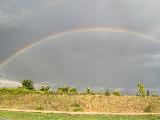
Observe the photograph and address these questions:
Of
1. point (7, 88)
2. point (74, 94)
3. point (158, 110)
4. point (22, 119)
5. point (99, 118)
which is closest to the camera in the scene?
point (22, 119)

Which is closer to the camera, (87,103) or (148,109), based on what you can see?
(148,109)

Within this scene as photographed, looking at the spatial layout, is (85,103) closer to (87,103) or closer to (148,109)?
(87,103)

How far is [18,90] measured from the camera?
6209 centimetres

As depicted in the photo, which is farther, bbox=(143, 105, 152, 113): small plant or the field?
the field

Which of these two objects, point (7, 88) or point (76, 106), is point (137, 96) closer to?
point (76, 106)

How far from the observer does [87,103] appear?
56312 millimetres

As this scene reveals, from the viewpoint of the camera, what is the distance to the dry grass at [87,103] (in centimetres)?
5547

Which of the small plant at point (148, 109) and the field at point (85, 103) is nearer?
the small plant at point (148, 109)

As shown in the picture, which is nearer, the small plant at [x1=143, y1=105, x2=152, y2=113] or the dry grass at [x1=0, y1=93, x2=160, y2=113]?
the small plant at [x1=143, y1=105, x2=152, y2=113]

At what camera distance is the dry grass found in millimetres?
55469

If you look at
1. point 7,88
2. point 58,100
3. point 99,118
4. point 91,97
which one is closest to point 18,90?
point 7,88

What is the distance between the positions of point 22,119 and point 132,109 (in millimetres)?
22660

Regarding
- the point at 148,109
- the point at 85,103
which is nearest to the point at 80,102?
the point at 85,103

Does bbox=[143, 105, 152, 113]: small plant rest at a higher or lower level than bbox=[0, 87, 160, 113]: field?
lower
